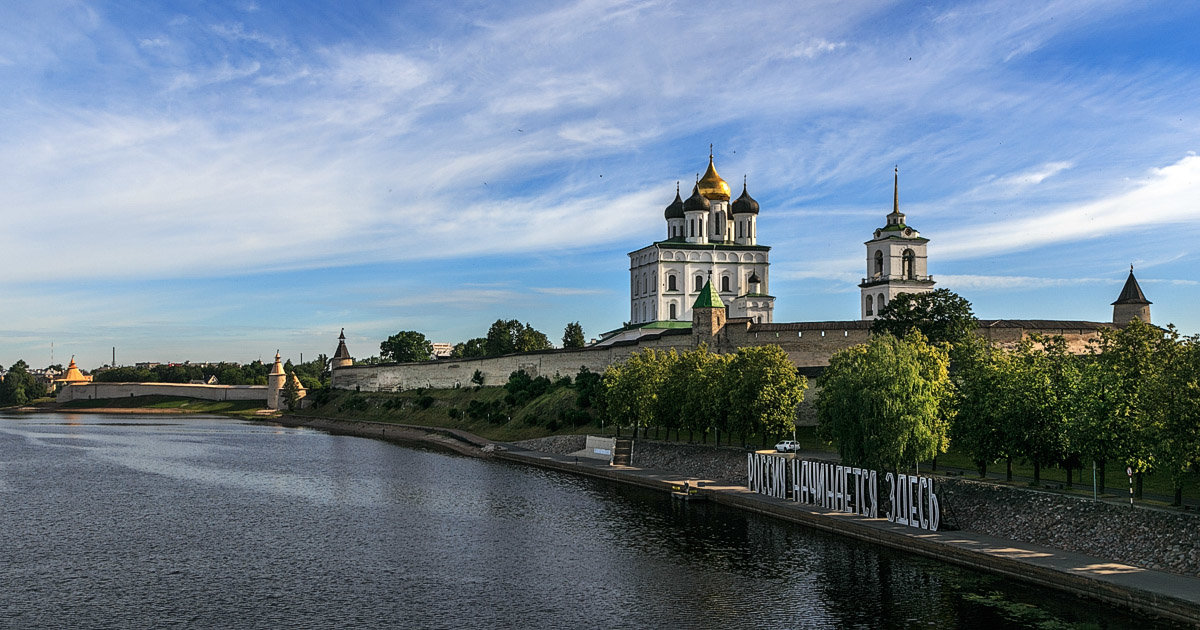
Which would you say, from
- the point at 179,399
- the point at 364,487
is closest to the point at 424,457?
the point at 364,487

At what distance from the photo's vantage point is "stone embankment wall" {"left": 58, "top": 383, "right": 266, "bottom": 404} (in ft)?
463

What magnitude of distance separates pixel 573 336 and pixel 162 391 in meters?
72.1

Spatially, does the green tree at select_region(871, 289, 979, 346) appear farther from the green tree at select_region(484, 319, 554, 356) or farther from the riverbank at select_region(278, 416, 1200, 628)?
the green tree at select_region(484, 319, 554, 356)

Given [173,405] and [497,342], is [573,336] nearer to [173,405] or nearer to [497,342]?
[497,342]

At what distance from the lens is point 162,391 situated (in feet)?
479

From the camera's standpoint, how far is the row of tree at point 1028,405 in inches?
998

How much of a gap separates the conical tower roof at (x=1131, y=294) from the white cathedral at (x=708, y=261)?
59.4ft

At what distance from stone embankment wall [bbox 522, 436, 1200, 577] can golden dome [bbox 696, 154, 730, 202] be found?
201 ft

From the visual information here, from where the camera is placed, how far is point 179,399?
14338 cm

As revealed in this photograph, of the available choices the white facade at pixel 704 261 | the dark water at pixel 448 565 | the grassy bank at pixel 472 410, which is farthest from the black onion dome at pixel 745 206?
the dark water at pixel 448 565

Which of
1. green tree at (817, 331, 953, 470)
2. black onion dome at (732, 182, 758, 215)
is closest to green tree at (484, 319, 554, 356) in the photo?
black onion dome at (732, 182, 758, 215)

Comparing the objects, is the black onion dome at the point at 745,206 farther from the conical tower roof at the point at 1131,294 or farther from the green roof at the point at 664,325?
the conical tower roof at the point at 1131,294

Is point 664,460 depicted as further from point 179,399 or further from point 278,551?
point 179,399

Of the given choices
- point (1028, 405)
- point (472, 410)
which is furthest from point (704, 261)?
point (1028, 405)
